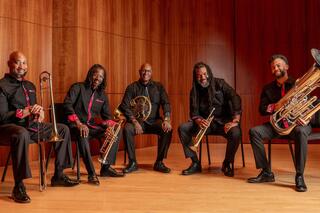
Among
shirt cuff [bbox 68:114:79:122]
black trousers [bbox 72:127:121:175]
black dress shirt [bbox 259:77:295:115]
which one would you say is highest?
black dress shirt [bbox 259:77:295:115]

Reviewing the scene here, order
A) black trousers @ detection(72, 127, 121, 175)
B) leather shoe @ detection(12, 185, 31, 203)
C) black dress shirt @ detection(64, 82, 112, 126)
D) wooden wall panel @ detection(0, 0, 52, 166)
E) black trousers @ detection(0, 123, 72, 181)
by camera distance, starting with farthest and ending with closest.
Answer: wooden wall panel @ detection(0, 0, 52, 166)
black dress shirt @ detection(64, 82, 112, 126)
black trousers @ detection(72, 127, 121, 175)
black trousers @ detection(0, 123, 72, 181)
leather shoe @ detection(12, 185, 31, 203)

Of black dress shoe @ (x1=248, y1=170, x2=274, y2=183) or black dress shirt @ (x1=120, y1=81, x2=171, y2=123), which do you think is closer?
black dress shoe @ (x1=248, y1=170, x2=274, y2=183)

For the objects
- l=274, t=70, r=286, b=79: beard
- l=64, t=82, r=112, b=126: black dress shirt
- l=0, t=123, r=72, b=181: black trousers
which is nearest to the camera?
l=0, t=123, r=72, b=181: black trousers

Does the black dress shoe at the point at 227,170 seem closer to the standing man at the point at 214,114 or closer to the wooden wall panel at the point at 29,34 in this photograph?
the standing man at the point at 214,114

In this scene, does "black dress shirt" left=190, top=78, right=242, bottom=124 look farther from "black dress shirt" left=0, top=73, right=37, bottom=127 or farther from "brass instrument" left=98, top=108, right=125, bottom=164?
"black dress shirt" left=0, top=73, right=37, bottom=127

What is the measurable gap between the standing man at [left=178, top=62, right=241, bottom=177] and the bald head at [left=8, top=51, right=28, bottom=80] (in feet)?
6.51

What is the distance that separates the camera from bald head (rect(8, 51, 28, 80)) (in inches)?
174

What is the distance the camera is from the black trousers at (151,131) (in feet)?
17.6

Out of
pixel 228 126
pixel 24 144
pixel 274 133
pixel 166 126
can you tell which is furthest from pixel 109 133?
pixel 274 133

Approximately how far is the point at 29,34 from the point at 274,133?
3666 millimetres

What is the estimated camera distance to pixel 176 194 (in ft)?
13.3

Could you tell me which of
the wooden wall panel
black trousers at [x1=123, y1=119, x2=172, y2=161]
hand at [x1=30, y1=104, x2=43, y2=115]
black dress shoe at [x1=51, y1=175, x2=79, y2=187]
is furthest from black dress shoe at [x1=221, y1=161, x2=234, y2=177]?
the wooden wall panel

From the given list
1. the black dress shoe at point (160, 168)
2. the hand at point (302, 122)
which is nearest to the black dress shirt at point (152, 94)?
the black dress shoe at point (160, 168)

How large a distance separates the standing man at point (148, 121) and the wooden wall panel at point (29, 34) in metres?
1.51
